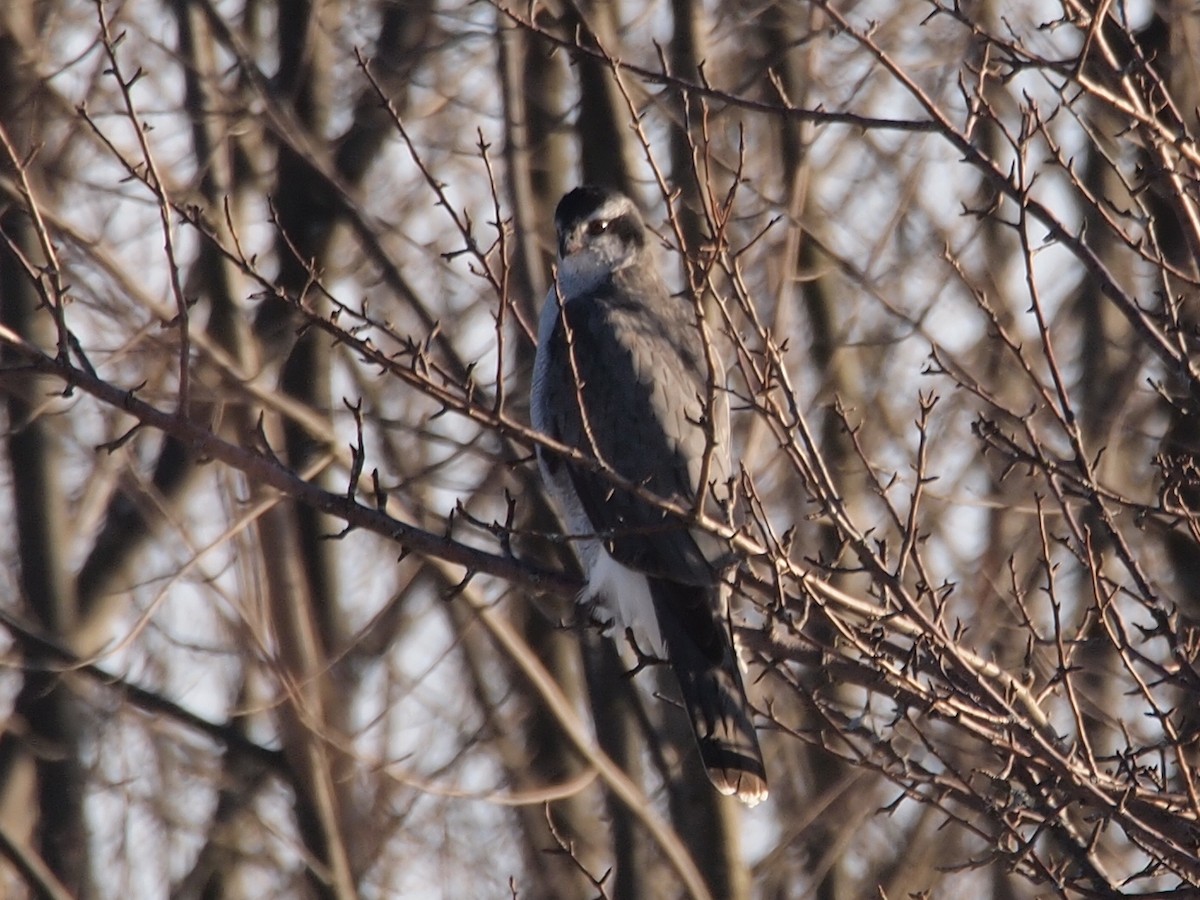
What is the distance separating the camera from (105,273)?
6.77 metres

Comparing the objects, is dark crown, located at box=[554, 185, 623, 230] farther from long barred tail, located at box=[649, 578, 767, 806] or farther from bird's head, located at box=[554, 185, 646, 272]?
long barred tail, located at box=[649, 578, 767, 806]

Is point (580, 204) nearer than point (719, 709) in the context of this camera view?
No

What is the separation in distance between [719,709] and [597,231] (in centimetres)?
183

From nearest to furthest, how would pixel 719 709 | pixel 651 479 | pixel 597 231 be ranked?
pixel 651 479, pixel 719 709, pixel 597 231

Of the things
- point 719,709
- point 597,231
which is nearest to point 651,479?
point 719,709

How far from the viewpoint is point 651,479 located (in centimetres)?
421

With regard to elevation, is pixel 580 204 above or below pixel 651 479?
above

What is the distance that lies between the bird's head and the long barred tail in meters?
1.52

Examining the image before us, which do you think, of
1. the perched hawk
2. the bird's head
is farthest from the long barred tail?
the bird's head

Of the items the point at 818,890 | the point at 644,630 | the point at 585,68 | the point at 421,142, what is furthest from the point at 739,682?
A: the point at 421,142

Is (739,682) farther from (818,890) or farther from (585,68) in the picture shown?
(585,68)

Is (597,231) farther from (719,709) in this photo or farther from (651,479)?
(719,709)

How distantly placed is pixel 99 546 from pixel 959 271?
5392 millimetres

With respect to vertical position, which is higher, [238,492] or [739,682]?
[238,492]
